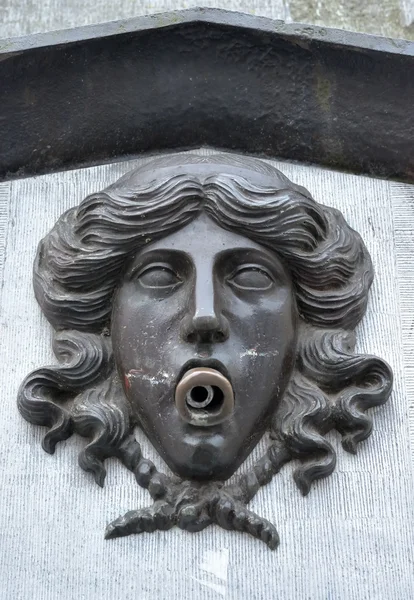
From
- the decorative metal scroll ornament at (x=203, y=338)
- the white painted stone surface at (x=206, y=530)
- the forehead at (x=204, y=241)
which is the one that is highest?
the forehead at (x=204, y=241)

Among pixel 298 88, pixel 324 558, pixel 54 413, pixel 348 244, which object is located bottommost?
pixel 324 558

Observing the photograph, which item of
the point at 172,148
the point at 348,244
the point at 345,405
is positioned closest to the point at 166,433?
the point at 345,405

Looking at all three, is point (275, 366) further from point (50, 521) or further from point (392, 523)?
point (50, 521)

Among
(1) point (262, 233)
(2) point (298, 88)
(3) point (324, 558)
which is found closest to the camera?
(3) point (324, 558)

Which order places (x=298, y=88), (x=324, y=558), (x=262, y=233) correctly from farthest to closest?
(x=298, y=88), (x=262, y=233), (x=324, y=558)

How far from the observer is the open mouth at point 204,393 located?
7.14 ft

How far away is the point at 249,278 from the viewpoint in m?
2.37

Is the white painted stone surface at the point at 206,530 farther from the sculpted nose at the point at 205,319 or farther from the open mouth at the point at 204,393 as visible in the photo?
→ the sculpted nose at the point at 205,319

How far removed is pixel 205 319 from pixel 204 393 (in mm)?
163

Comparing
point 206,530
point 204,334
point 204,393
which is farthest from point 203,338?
point 206,530

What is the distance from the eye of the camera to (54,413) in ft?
7.65

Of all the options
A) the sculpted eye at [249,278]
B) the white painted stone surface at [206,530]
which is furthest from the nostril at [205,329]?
the white painted stone surface at [206,530]

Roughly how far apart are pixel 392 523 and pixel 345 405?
0.28m

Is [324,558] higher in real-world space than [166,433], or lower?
lower
